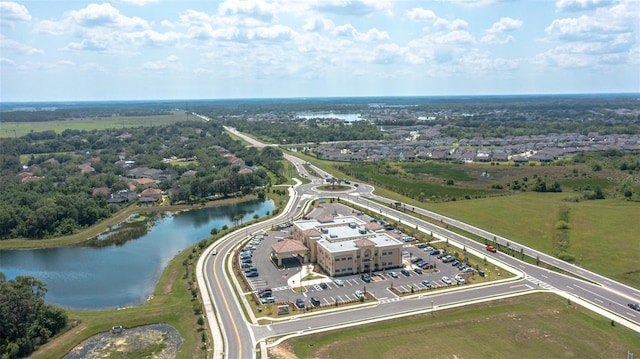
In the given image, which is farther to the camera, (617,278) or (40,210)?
(40,210)

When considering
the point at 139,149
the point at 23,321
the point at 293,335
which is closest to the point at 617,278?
the point at 293,335

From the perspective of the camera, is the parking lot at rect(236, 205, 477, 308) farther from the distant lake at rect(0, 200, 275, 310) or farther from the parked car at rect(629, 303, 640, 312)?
the parked car at rect(629, 303, 640, 312)

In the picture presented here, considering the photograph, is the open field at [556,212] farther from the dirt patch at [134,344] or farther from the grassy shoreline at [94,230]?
the dirt patch at [134,344]

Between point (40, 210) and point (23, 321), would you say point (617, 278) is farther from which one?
point (40, 210)

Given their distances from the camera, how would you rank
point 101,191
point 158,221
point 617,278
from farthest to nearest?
1. point 101,191
2. point 158,221
3. point 617,278

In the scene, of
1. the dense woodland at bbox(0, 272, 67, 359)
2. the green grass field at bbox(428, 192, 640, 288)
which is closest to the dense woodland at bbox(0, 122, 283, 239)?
the dense woodland at bbox(0, 272, 67, 359)

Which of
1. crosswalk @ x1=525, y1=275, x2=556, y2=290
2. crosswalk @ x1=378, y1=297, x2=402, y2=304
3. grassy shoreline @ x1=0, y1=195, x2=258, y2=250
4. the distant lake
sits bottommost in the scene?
the distant lake

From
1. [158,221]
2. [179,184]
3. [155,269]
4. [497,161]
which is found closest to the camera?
[155,269]
